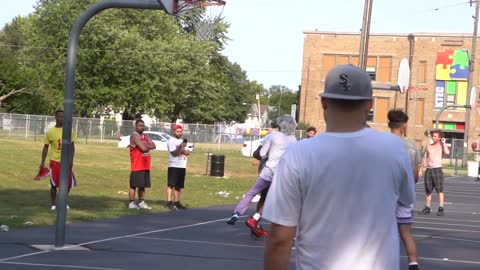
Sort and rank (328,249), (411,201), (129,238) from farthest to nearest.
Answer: (129,238)
(411,201)
(328,249)

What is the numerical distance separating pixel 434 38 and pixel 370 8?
48.1m

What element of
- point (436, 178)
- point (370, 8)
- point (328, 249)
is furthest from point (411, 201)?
point (370, 8)

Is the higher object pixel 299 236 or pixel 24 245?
pixel 299 236

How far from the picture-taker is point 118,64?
67562 mm

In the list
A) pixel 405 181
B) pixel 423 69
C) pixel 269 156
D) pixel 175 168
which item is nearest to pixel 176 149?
pixel 175 168

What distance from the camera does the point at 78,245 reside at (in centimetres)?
1212

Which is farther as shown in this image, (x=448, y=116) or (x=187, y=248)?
(x=448, y=116)

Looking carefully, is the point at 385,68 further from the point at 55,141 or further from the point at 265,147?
the point at 265,147

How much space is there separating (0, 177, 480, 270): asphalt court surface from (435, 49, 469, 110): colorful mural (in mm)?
53062

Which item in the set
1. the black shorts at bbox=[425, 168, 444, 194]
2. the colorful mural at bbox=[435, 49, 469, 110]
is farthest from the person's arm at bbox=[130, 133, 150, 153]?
the colorful mural at bbox=[435, 49, 469, 110]

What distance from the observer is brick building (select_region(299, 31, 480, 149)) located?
2758 inches

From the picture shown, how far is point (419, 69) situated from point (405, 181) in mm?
67986

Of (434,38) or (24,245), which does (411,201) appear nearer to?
(24,245)

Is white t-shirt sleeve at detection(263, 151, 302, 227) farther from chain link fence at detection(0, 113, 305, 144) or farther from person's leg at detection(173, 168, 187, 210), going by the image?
chain link fence at detection(0, 113, 305, 144)
